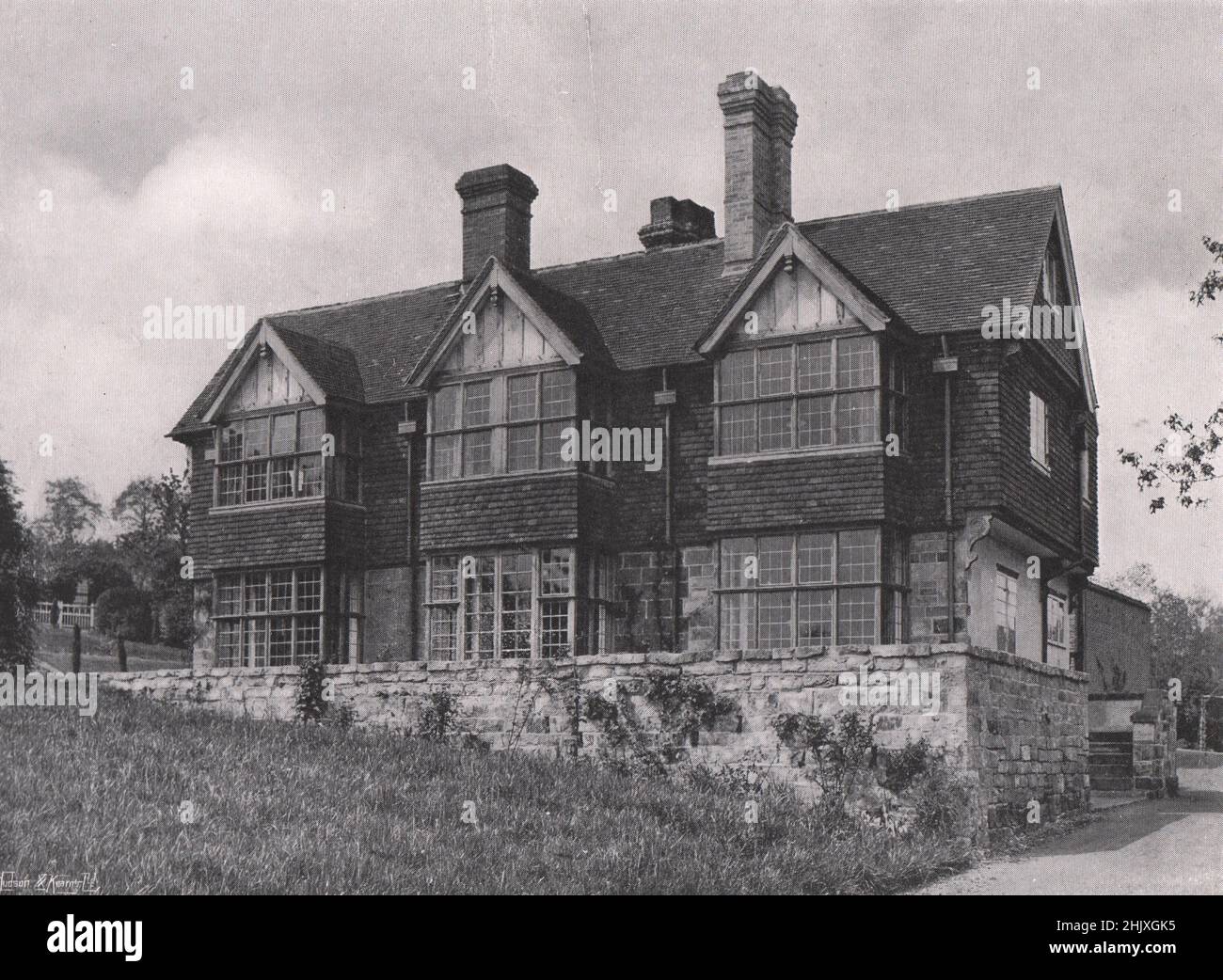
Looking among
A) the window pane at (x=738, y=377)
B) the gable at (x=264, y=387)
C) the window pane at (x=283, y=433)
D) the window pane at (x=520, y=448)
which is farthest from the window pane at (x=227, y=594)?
the window pane at (x=738, y=377)

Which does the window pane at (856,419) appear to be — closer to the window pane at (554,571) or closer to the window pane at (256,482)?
the window pane at (554,571)

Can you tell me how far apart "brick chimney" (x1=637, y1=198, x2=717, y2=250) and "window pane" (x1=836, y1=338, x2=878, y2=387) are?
23.5 ft

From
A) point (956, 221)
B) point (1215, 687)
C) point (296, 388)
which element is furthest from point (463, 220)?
point (1215, 687)

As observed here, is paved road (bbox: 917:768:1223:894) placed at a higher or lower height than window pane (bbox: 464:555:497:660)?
lower

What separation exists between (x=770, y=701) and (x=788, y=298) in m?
7.76

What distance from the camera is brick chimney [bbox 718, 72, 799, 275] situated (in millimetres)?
26125

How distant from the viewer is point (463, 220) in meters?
29.5

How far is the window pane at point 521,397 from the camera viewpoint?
1001 inches

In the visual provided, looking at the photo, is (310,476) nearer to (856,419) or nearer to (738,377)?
(738,377)

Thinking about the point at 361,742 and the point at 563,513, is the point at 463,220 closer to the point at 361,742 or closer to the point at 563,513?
the point at 563,513

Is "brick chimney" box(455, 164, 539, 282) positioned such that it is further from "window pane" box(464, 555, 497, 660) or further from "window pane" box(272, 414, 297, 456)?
"window pane" box(464, 555, 497, 660)

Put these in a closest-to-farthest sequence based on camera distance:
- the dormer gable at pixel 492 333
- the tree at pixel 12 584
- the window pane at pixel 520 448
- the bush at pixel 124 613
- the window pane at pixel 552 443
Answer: the window pane at pixel 552 443 → the window pane at pixel 520 448 → the dormer gable at pixel 492 333 → the tree at pixel 12 584 → the bush at pixel 124 613

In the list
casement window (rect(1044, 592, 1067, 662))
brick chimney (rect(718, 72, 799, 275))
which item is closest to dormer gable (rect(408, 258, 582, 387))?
brick chimney (rect(718, 72, 799, 275))

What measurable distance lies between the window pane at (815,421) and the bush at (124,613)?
39405 millimetres
